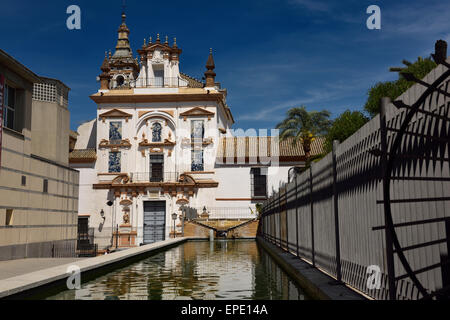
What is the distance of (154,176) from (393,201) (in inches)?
1391

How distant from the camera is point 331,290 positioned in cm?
561

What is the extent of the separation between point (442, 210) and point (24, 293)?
5.64 m

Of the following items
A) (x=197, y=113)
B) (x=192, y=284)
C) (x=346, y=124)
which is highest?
(x=197, y=113)

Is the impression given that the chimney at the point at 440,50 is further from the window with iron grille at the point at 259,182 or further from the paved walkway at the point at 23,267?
the window with iron grille at the point at 259,182

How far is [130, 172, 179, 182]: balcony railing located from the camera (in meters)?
37.4

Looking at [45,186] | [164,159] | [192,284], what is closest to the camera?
[192,284]

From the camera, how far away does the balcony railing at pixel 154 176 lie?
37.4 metres

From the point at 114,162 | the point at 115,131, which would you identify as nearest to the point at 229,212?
the point at 114,162

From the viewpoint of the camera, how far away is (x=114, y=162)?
38.1 metres

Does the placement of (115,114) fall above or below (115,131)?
above

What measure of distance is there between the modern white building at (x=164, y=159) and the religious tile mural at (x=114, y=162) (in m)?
0.08

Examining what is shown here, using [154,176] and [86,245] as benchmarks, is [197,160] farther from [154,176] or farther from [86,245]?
[86,245]
